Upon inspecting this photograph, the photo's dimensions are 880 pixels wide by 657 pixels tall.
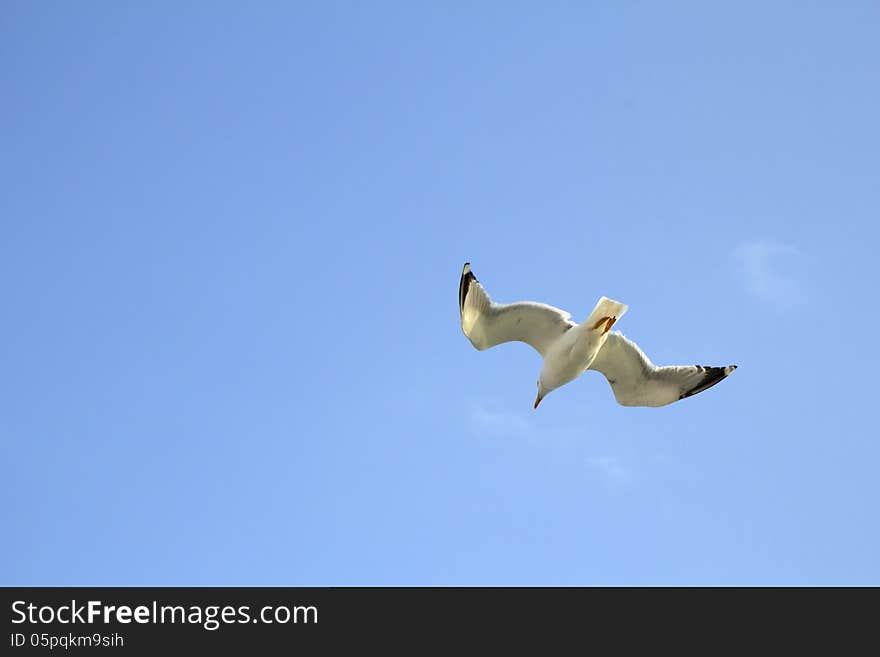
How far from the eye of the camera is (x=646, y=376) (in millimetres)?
19016

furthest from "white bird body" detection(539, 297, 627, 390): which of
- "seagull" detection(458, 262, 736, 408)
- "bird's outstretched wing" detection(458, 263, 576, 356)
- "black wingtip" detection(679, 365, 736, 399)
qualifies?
"black wingtip" detection(679, 365, 736, 399)

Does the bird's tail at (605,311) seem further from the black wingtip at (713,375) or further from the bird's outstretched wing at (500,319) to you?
the black wingtip at (713,375)

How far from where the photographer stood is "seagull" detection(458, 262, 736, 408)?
17875 millimetres

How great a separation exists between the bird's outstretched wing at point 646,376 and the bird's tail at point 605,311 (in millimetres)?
1087

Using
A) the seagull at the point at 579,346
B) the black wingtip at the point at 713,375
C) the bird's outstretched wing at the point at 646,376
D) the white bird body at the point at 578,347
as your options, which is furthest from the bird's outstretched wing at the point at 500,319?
the black wingtip at the point at 713,375

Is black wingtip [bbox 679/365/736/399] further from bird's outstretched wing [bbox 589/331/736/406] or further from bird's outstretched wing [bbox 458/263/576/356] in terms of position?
bird's outstretched wing [bbox 458/263/576/356]

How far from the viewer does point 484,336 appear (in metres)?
18.4

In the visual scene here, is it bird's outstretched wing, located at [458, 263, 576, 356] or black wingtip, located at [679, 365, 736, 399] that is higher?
bird's outstretched wing, located at [458, 263, 576, 356]

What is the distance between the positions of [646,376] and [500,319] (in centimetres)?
314

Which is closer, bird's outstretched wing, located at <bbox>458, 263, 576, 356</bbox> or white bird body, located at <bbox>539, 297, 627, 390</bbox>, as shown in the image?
white bird body, located at <bbox>539, 297, 627, 390</bbox>
